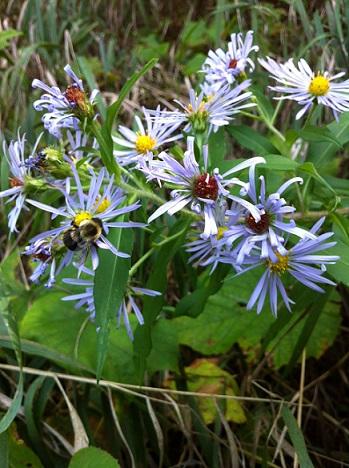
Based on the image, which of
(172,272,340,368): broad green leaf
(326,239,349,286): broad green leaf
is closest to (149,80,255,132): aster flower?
(326,239,349,286): broad green leaf

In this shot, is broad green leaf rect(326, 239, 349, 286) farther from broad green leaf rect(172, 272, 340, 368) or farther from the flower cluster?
broad green leaf rect(172, 272, 340, 368)

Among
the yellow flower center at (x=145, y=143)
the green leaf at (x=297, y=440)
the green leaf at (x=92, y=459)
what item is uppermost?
the yellow flower center at (x=145, y=143)

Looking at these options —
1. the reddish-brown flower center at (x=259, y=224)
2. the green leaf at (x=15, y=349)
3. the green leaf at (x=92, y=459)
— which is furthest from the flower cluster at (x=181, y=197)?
the green leaf at (x=92, y=459)

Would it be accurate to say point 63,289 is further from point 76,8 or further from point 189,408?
point 76,8

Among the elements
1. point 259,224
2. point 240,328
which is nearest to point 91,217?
point 259,224

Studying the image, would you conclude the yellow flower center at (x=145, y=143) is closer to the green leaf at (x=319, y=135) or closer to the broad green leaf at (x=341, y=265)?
the green leaf at (x=319, y=135)

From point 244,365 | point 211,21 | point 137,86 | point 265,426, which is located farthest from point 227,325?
point 211,21

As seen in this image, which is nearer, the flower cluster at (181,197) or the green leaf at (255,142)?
the flower cluster at (181,197)

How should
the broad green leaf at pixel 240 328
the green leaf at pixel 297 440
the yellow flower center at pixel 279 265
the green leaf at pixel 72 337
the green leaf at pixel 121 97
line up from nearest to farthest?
the green leaf at pixel 121 97
the yellow flower center at pixel 279 265
the green leaf at pixel 297 440
the green leaf at pixel 72 337
the broad green leaf at pixel 240 328

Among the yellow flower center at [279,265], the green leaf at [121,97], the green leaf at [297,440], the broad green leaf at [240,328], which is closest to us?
the green leaf at [121,97]
